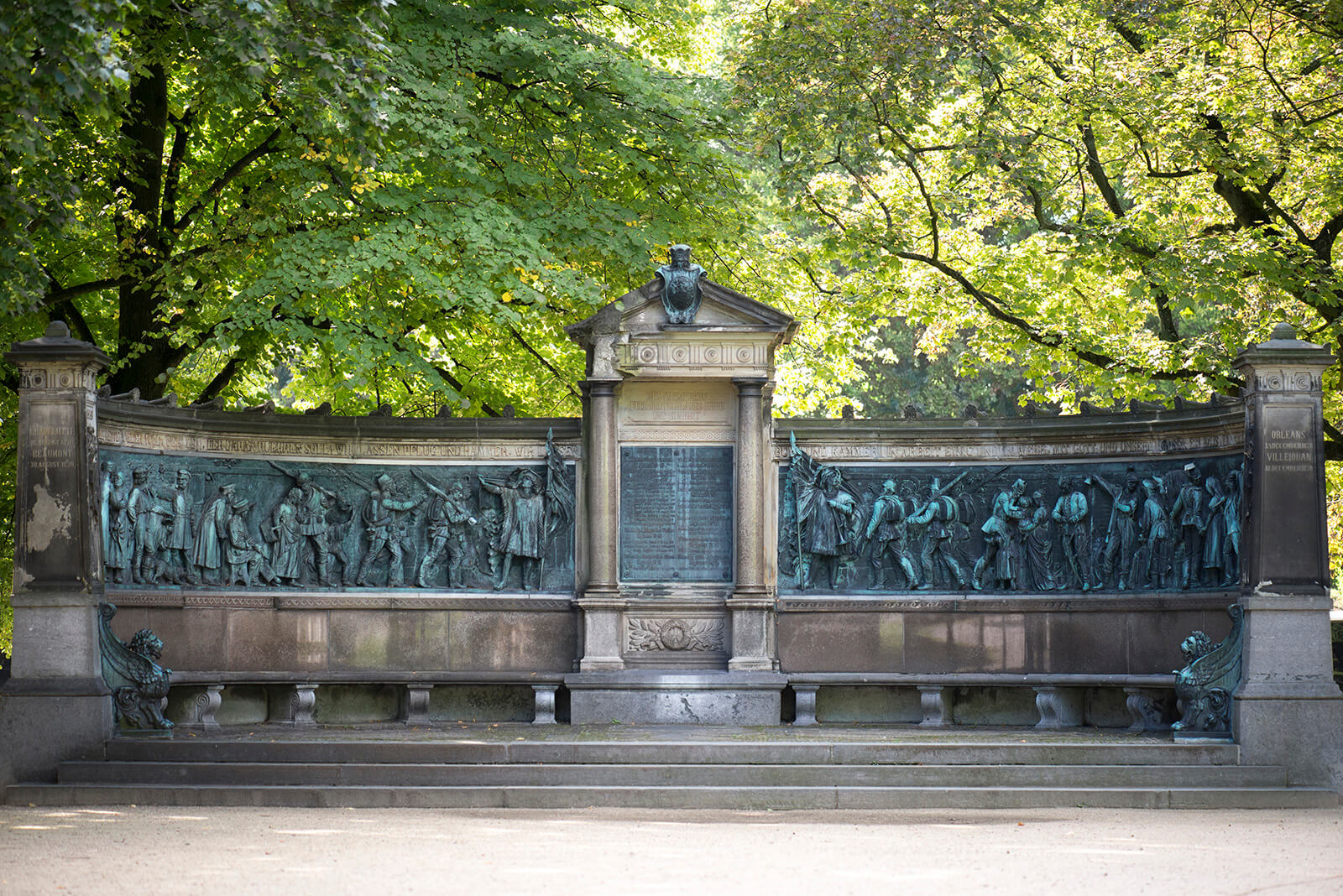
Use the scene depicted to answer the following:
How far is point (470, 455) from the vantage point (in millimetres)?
17234

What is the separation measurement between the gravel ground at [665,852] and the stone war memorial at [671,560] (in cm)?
262

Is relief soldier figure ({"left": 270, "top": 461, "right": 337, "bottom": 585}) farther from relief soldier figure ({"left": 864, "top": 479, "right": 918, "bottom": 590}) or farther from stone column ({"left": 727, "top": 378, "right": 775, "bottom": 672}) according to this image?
relief soldier figure ({"left": 864, "top": 479, "right": 918, "bottom": 590})

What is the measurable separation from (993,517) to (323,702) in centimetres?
823

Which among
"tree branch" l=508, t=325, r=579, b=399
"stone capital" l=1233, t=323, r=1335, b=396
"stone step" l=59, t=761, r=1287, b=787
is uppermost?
"tree branch" l=508, t=325, r=579, b=399

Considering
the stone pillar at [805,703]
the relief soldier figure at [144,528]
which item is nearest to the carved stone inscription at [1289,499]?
the stone pillar at [805,703]

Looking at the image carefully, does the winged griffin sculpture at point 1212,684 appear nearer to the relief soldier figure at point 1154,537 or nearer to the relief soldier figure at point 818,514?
the relief soldier figure at point 1154,537

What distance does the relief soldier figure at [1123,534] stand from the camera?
1664cm

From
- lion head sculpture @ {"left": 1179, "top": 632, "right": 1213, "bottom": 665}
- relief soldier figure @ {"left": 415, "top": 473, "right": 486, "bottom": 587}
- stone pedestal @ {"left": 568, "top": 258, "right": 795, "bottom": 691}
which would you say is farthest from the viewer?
relief soldier figure @ {"left": 415, "top": 473, "right": 486, "bottom": 587}

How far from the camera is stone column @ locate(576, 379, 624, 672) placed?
16.6m

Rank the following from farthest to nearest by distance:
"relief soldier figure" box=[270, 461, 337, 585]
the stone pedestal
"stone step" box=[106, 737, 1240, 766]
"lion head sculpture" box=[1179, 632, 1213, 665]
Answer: "relief soldier figure" box=[270, 461, 337, 585] → the stone pedestal → "lion head sculpture" box=[1179, 632, 1213, 665] → "stone step" box=[106, 737, 1240, 766]

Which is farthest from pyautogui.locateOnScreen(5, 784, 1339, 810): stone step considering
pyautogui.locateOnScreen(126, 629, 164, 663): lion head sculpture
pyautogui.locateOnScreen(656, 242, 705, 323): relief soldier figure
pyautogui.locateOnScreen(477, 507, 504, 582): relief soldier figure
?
pyautogui.locateOnScreen(656, 242, 705, 323): relief soldier figure

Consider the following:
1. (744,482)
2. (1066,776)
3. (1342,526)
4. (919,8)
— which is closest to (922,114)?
(919,8)

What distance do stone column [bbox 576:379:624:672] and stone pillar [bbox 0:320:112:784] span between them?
532 centimetres

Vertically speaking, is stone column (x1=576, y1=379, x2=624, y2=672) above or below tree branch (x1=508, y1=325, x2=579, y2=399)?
below
